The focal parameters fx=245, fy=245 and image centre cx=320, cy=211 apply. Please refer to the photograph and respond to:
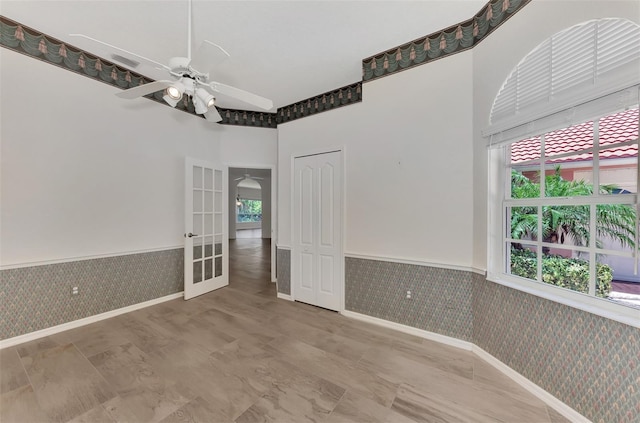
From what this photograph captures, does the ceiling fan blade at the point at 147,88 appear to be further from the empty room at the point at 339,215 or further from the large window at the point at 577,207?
the large window at the point at 577,207

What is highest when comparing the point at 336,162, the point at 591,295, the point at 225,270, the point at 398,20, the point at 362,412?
the point at 398,20

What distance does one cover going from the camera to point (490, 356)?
89.3 inches

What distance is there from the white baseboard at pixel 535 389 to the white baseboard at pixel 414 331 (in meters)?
0.13

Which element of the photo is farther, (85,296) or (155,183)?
(155,183)

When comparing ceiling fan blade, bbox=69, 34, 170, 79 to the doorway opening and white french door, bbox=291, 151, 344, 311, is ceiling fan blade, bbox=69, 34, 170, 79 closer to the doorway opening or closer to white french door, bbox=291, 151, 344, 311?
the doorway opening

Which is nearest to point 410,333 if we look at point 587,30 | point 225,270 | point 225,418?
point 225,418

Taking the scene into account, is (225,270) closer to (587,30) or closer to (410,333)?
(410,333)

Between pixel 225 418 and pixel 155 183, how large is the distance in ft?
10.5

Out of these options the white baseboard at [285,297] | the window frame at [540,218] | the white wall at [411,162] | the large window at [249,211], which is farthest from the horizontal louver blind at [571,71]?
A: the large window at [249,211]

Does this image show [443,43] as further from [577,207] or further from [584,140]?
[577,207]

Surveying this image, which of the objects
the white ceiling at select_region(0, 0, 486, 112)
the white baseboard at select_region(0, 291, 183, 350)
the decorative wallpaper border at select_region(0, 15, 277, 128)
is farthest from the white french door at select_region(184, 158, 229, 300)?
the white ceiling at select_region(0, 0, 486, 112)

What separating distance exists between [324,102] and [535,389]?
411 cm

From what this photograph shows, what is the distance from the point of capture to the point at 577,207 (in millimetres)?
1755

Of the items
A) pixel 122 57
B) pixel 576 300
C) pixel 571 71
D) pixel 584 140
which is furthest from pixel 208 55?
pixel 576 300
